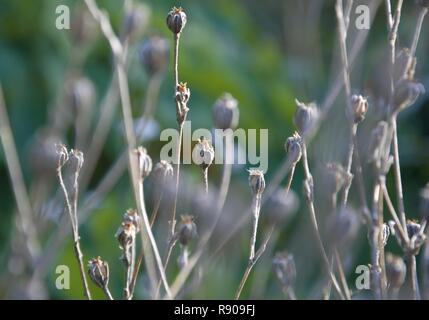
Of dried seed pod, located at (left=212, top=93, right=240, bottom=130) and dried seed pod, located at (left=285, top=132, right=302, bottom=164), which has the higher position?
dried seed pod, located at (left=212, top=93, right=240, bottom=130)

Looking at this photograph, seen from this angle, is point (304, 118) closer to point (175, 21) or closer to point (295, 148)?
point (295, 148)

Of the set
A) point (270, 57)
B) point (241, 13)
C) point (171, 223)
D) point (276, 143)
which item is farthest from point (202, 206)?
point (241, 13)

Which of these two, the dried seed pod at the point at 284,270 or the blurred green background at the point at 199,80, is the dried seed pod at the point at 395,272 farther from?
the blurred green background at the point at 199,80

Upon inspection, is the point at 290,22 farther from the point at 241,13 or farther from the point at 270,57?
the point at 241,13

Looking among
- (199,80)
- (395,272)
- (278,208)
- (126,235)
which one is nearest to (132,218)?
(126,235)

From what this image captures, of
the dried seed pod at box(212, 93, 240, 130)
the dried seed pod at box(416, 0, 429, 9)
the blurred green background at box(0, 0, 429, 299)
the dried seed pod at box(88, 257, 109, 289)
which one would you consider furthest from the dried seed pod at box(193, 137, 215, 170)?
the blurred green background at box(0, 0, 429, 299)

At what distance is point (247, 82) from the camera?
222 centimetres

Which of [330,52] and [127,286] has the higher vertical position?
[330,52]

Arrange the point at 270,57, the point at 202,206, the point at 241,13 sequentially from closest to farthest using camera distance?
the point at 202,206 → the point at 270,57 → the point at 241,13

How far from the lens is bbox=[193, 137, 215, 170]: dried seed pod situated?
0.79 metres

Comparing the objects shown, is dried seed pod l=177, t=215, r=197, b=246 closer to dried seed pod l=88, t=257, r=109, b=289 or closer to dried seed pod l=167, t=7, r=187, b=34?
dried seed pod l=88, t=257, r=109, b=289

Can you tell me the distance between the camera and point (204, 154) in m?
0.79

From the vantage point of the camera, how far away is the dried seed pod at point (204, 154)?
79 cm

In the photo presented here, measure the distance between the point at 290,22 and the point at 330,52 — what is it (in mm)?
454
